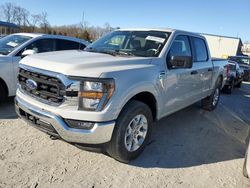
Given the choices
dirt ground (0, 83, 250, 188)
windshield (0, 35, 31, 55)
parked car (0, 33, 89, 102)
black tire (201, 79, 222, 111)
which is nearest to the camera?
dirt ground (0, 83, 250, 188)

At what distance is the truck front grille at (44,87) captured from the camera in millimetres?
2947

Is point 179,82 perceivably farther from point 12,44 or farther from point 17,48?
point 12,44

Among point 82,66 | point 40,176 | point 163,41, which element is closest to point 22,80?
point 82,66

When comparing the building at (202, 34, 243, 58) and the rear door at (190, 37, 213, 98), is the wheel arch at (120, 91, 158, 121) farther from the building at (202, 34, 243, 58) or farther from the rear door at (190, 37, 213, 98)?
the building at (202, 34, 243, 58)

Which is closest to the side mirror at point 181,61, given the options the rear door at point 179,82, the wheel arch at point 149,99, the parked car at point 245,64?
the rear door at point 179,82

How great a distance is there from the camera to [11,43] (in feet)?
19.3

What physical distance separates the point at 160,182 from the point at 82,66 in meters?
1.74

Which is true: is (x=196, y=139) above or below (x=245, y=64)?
above

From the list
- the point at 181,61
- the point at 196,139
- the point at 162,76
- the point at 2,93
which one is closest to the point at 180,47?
the point at 181,61

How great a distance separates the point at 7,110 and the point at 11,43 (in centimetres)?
166

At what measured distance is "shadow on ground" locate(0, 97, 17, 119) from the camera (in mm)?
4938

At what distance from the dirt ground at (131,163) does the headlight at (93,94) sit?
0.94m

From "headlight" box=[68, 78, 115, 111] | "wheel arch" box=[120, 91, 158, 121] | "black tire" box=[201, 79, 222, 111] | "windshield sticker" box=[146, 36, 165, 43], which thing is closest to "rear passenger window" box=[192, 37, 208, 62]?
"black tire" box=[201, 79, 222, 111]

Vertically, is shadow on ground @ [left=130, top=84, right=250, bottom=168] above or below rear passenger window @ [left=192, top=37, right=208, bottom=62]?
below
